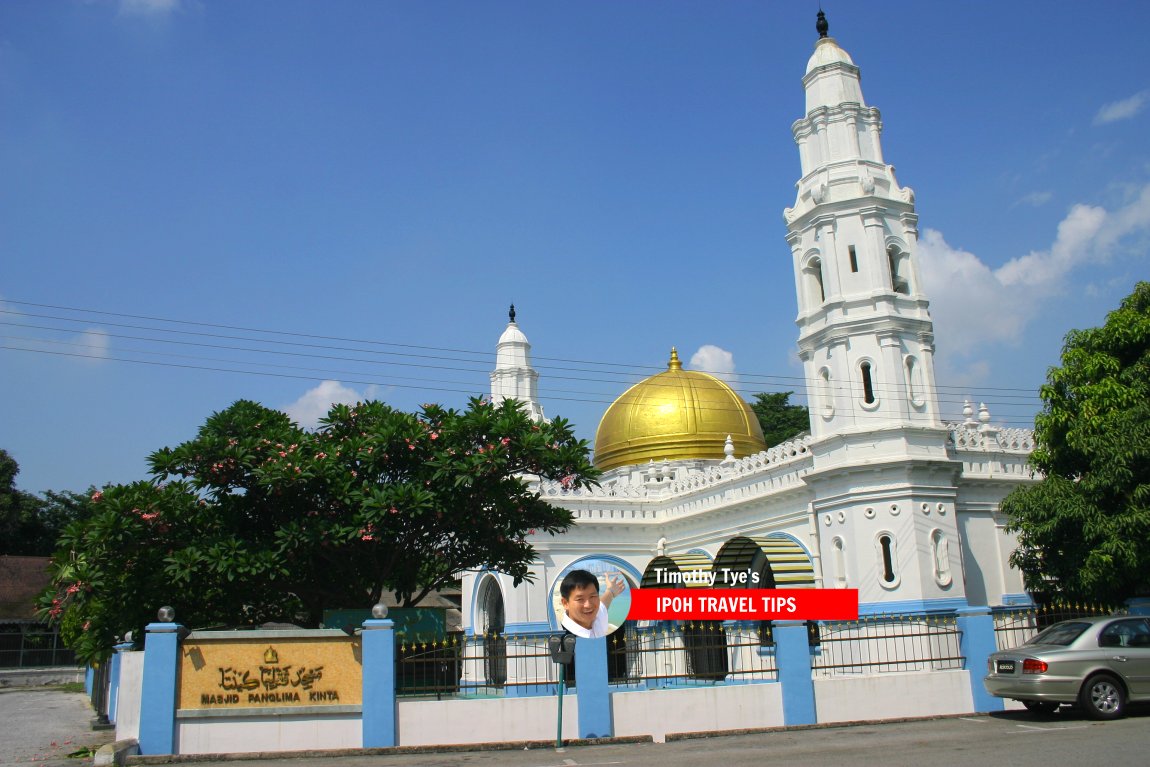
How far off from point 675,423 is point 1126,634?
20.7m

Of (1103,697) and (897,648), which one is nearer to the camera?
(1103,697)

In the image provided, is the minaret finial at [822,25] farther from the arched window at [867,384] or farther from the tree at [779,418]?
the tree at [779,418]

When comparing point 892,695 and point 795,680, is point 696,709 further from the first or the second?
point 892,695

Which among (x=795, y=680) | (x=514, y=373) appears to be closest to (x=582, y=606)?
(x=795, y=680)

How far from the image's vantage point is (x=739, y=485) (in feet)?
86.2

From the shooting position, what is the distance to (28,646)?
41.8 meters

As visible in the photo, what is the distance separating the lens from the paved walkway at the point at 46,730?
13.6 metres

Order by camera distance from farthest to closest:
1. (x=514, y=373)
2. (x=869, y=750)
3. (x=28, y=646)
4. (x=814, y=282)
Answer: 1. (x=28, y=646)
2. (x=514, y=373)
3. (x=814, y=282)
4. (x=869, y=750)

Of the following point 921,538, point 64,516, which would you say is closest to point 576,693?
point 921,538

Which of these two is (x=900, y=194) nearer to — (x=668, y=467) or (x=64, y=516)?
(x=668, y=467)

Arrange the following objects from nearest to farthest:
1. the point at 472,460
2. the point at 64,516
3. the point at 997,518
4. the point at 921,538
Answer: the point at 472,460 < the point at 921,538 < the point at 997,518 < the point at 64,516

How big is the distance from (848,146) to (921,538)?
386 inches

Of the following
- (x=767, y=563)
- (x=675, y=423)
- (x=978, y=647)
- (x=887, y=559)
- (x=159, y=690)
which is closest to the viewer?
(x=159, y=690)

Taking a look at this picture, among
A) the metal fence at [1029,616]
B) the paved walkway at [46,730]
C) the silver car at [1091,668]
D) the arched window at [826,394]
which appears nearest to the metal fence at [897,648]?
the metal fence at [1029,616]
